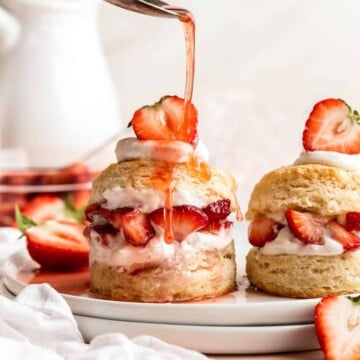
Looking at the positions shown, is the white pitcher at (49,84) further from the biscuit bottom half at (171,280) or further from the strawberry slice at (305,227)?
the strawberry slice at (305,227)

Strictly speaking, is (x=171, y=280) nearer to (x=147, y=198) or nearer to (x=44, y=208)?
(x=147, y=198)

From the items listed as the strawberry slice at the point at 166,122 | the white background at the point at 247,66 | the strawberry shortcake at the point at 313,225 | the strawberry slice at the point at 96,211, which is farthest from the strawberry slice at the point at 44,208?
the strawberry shortcake at the point at 313,225

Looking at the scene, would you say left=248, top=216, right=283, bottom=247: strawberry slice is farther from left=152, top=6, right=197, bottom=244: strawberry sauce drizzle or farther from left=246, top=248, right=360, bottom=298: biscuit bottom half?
left=152, top=6, right=197, bottom=244: strawberry sauce drizzle

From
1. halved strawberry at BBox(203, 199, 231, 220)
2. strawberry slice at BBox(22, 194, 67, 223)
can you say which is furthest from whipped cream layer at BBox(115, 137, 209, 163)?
strawberry slice at BBox(22, 194, 67, 223)

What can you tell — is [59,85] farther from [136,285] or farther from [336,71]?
[136,285]

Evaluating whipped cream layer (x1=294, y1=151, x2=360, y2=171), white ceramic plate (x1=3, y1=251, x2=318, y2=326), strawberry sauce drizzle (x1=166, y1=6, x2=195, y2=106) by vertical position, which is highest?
strawberry sauce drizzle (x1=166, y1=6, x2=195, y2=106)

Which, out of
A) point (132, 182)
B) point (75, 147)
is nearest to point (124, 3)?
point (132, 182)
